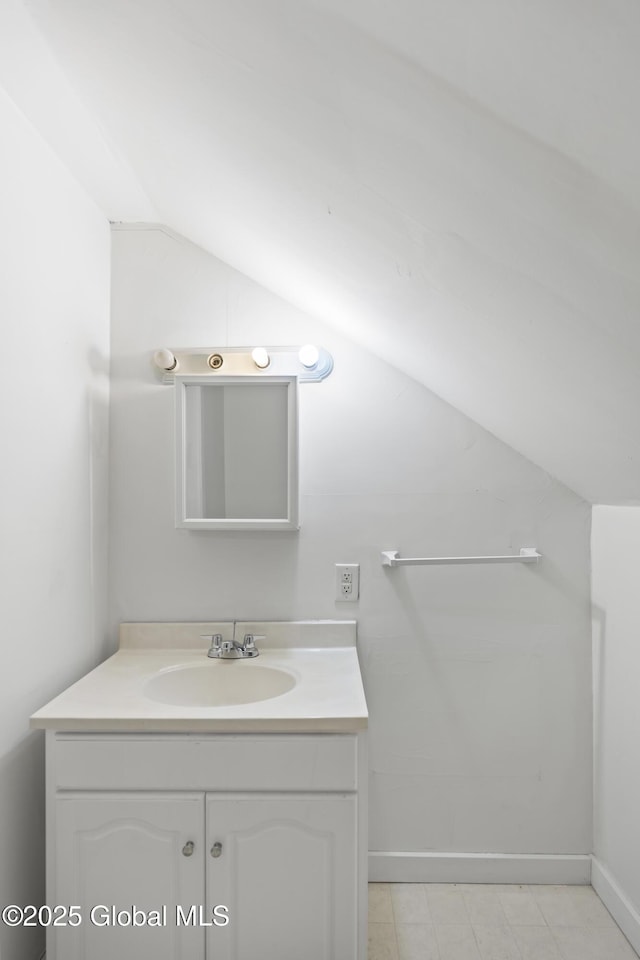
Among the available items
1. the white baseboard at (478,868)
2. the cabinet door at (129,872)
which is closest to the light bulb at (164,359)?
the cabinet door at (129,872)

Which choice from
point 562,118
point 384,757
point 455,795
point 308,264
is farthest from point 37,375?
point 455,795

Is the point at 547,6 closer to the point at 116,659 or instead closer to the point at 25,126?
the point at 25,126

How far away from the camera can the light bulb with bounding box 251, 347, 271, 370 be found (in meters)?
1.94

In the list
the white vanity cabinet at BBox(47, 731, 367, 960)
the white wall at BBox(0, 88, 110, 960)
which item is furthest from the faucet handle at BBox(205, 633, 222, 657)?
the white vanity cabinet at BBox(47, 731, 367, 960)

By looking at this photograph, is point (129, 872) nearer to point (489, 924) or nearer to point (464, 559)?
point (489, 924)

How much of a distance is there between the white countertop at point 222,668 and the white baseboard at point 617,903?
0.97 metres

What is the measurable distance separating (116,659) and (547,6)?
1.86 m

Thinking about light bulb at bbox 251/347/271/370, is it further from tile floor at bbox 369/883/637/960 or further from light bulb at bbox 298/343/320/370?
tile floor at bbox 369/883/637/960

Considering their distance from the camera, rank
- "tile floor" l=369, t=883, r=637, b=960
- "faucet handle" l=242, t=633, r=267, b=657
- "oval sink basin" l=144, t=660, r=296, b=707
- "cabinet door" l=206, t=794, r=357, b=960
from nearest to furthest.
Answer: "cabinet door" l=206, t=794, r=357, b=960, "tile floor" l=369, t=883, r=637, b=960, "oval sink basin" l=144, t=660, r=296, b=707, "faucet handle" l=242, t=633, r=267, b=657

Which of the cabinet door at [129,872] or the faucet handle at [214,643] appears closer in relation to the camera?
the cabinet door at [129,872]

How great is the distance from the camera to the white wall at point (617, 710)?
67.1 inches

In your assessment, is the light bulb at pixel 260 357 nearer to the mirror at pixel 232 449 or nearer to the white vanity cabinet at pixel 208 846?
the mirror at pixel 232 449

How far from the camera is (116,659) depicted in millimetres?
1889

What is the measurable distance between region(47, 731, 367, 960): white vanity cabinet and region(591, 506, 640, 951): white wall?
815 mm
